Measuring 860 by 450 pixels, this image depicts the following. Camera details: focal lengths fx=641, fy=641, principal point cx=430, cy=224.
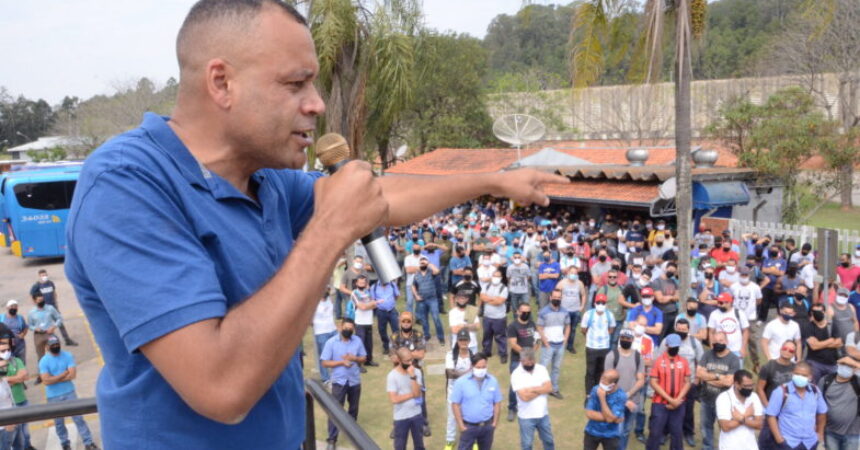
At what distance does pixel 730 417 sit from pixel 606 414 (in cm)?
126

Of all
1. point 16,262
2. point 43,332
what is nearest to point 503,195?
point 43,332

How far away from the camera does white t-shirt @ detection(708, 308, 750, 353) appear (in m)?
8.79

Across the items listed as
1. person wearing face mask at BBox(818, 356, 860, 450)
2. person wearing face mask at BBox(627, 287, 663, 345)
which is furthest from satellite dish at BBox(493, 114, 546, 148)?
person wearing face mask at BBox(818, 356, 860, 450)

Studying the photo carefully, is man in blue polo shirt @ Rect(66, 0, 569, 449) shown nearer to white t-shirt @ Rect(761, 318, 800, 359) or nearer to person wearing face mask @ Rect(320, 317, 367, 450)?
person wearing face mask @ Rect(320, 317, 367, 450)

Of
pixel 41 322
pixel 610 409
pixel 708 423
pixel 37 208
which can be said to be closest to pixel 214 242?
pixel 610 409

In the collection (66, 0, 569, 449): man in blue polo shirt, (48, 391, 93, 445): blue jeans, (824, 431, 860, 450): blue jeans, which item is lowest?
(824, 431, 860, 450): blue jeans

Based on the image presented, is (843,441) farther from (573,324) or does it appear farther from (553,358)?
(573,324)

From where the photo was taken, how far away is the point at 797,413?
6789 millimetres

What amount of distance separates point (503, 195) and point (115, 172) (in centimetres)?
92

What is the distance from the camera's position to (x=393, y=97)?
11180 mm

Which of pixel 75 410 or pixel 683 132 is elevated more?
pixel 683 132

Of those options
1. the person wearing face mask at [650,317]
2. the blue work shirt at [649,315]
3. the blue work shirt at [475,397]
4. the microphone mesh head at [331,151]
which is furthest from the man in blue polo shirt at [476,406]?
the microphone mesh head at [331,151]

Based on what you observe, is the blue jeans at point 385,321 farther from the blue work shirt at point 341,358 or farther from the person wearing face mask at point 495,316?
the blue work shirt at point 341,358

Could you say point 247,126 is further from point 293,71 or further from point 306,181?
point 306,181
